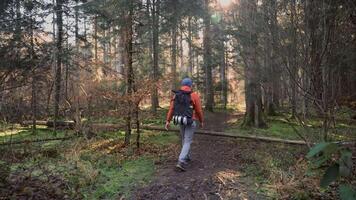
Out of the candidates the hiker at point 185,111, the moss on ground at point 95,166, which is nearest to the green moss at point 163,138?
the moss on ground at point 95,166

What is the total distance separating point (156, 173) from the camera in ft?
24.5

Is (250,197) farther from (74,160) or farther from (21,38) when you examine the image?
(21,38)

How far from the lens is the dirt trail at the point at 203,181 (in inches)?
230

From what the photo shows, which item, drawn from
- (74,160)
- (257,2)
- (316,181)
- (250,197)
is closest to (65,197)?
(74,160)

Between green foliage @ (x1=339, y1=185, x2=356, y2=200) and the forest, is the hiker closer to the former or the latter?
the forest

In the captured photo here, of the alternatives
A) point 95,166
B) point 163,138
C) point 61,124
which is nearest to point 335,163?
point 95,166

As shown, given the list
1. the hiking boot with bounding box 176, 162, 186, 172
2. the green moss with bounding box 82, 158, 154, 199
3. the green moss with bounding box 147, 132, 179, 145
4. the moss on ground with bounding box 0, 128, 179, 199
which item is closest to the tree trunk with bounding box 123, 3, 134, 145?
the moss on ground with bounding box 0, 128, 179, 199

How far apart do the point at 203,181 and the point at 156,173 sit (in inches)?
53.8

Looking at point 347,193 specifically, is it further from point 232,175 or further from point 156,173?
point 156,173

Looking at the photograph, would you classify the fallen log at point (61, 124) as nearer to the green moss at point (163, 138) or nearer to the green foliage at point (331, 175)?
the green moss at point (163, 138)

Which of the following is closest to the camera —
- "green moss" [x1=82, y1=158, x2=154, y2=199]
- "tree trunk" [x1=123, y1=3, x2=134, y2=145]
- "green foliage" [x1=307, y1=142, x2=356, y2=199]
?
"green foliage" [x1=307, y1=142, x2=356, y2=199]

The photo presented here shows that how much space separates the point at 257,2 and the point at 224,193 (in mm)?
4027

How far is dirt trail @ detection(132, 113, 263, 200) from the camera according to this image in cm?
585

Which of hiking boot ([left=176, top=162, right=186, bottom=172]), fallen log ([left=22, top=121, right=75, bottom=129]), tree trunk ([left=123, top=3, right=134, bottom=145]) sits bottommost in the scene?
hiking boot ([left=176, top=162, right=186, bottom=172])
